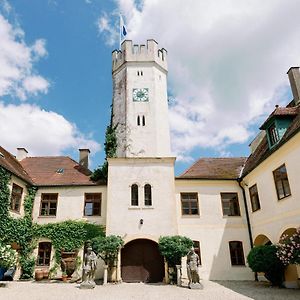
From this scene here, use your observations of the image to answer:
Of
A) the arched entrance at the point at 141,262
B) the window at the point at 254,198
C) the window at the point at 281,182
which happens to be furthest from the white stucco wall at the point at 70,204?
the window at the point at 281,182

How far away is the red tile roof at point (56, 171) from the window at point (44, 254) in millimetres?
4032

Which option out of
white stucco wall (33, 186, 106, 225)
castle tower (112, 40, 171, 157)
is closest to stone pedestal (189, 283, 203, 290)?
white stucco wall (33, 186, 106, 225)

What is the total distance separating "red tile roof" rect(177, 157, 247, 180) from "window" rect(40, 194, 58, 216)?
28.8 feet

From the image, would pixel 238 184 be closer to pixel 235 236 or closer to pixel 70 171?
pixel 235 236

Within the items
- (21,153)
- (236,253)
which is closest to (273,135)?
(236,253)

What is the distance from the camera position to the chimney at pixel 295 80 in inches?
703

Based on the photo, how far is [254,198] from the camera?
59.8 ft

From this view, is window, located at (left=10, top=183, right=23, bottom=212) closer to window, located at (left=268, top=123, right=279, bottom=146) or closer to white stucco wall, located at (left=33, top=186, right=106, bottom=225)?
white stucco wall, located at (left=33, top=186, right=106, bottom=225)

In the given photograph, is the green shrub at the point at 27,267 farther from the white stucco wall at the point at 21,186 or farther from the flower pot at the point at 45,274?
the white stucco wall at the point at 21,186

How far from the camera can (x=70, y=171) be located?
2216cm

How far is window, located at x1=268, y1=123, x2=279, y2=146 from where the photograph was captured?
15625 millimetres

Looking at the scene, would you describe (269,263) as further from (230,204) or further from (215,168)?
(215,168)

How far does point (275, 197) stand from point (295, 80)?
7.78 m

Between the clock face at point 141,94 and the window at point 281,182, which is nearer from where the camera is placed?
the window at point 281,182
